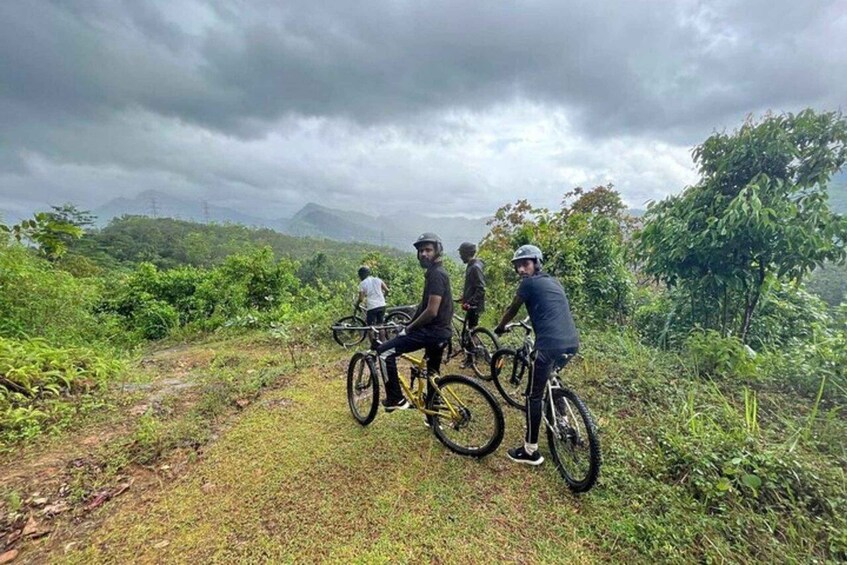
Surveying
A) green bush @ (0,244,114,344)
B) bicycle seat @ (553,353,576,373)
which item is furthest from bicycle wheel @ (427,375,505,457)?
green bush @ (0,244,114,344)

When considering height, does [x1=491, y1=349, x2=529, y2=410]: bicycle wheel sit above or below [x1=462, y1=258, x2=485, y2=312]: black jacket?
below

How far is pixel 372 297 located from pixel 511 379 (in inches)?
130

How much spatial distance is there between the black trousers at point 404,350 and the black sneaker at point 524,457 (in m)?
1.03

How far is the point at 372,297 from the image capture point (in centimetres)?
680

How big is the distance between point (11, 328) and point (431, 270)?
6.01 metres

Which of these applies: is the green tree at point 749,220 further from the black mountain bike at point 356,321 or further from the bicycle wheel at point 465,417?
the black mountain bike at point 356,321

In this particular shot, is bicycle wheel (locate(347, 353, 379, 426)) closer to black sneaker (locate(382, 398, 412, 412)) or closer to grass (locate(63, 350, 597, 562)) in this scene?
black sneaker (locate(382, 398, 412, 412))

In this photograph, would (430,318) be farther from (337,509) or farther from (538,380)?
(337,509)

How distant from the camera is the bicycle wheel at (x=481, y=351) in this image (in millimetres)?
5086

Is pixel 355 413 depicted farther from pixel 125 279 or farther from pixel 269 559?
pixel 125 279

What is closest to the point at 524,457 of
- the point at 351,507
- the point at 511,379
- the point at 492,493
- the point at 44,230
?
the point at 492,493

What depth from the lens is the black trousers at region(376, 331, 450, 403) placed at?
3.25 meters

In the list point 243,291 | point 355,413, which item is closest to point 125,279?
point 243,291

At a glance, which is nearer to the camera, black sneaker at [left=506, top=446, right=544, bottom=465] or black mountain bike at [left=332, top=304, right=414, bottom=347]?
black sneaker at [left=506, top=446, right=544, bottom=465]
